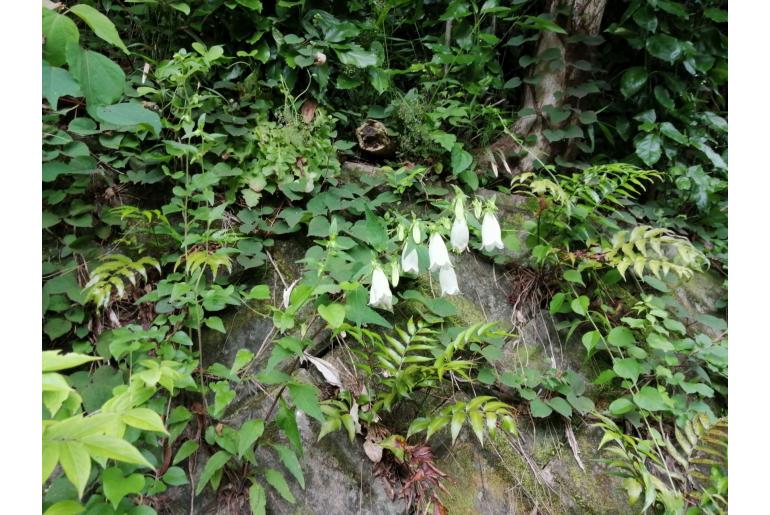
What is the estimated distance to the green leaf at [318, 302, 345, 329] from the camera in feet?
3.99

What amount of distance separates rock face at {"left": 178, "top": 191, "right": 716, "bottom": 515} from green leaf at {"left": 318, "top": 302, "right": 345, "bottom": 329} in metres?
0.60

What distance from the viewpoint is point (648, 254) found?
2.33 m

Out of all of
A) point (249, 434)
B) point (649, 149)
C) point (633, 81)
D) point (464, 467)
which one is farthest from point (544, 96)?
point (249, 434)

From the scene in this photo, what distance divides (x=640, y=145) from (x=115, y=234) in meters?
3.15

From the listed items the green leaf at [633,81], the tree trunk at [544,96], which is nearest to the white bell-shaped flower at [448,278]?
the tree trunk at [544,96]

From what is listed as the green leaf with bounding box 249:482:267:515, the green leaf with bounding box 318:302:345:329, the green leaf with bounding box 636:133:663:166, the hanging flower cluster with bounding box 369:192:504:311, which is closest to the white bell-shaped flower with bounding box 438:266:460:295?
the hanging flower cluster with bounding box 369:192:504:311

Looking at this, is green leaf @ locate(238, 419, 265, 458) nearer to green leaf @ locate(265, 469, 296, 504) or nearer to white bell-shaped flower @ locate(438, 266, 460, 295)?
green leaf @ locate(265, 469, 296, 504)

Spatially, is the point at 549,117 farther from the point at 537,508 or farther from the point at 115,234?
the point at 115,234

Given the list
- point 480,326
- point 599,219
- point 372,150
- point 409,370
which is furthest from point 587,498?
point 372,150

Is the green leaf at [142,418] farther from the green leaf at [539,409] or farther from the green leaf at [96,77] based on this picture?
the green leaf at [539,409]

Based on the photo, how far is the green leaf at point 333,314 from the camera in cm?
121

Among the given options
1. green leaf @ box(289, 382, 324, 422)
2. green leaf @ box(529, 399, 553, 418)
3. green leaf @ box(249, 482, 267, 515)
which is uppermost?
green leaf @ box(289, 382, 324, 422)

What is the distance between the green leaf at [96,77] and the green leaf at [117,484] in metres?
0.98

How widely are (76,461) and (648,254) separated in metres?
2.58
